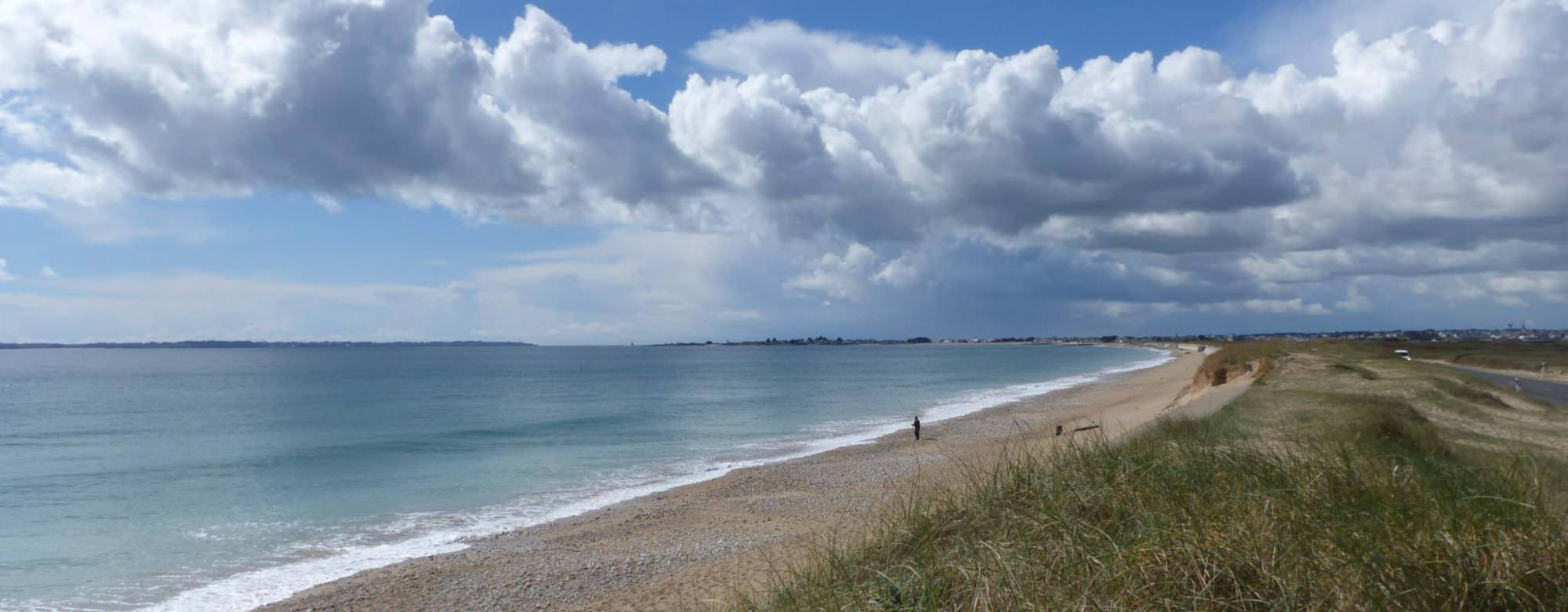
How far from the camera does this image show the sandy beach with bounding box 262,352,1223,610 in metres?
11.9

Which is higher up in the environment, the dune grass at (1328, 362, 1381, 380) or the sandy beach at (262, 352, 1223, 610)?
the dune grass at (1328, 362, 1381, 380)

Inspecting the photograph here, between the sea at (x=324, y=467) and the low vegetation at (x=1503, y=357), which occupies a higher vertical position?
the low vegetation at (x=1503, y=357)

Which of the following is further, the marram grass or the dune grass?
the dune grass

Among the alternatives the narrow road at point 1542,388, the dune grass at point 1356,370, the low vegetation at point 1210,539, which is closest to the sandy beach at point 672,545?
the low vegetation at point 1210,539

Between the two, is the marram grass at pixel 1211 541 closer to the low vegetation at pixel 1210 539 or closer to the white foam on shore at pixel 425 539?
the low vegetation at pixel 1210 539

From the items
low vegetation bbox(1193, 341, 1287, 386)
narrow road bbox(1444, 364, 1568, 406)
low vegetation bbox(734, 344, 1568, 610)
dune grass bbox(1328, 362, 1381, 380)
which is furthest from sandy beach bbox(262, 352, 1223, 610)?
low vegetation bbox(1193, 341, 1287, 386)

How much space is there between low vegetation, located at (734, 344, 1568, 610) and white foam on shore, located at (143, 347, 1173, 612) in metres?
10.9

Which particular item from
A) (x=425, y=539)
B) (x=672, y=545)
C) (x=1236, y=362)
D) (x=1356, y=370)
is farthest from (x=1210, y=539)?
(x=1236, y=362)

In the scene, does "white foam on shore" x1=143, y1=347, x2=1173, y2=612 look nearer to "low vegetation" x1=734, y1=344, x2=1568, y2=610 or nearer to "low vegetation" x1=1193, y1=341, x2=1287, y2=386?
"low vegetation" x1=734, y1=344, x2=1568, y2=610

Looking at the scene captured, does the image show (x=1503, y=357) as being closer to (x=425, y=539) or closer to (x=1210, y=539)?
(x=425, y=539)

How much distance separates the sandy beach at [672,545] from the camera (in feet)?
39.1

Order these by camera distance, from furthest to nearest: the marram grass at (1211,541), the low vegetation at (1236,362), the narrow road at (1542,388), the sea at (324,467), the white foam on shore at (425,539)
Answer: the low vegetation at (1236,362)
the narrow road at (1542,388)
the sea at (324,467)
the white foam on shore at (425,539)
the marram grass at (1211,541)

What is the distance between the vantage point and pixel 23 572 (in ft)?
49.5

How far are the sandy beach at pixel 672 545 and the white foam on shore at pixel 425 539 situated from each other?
55 centimetres
